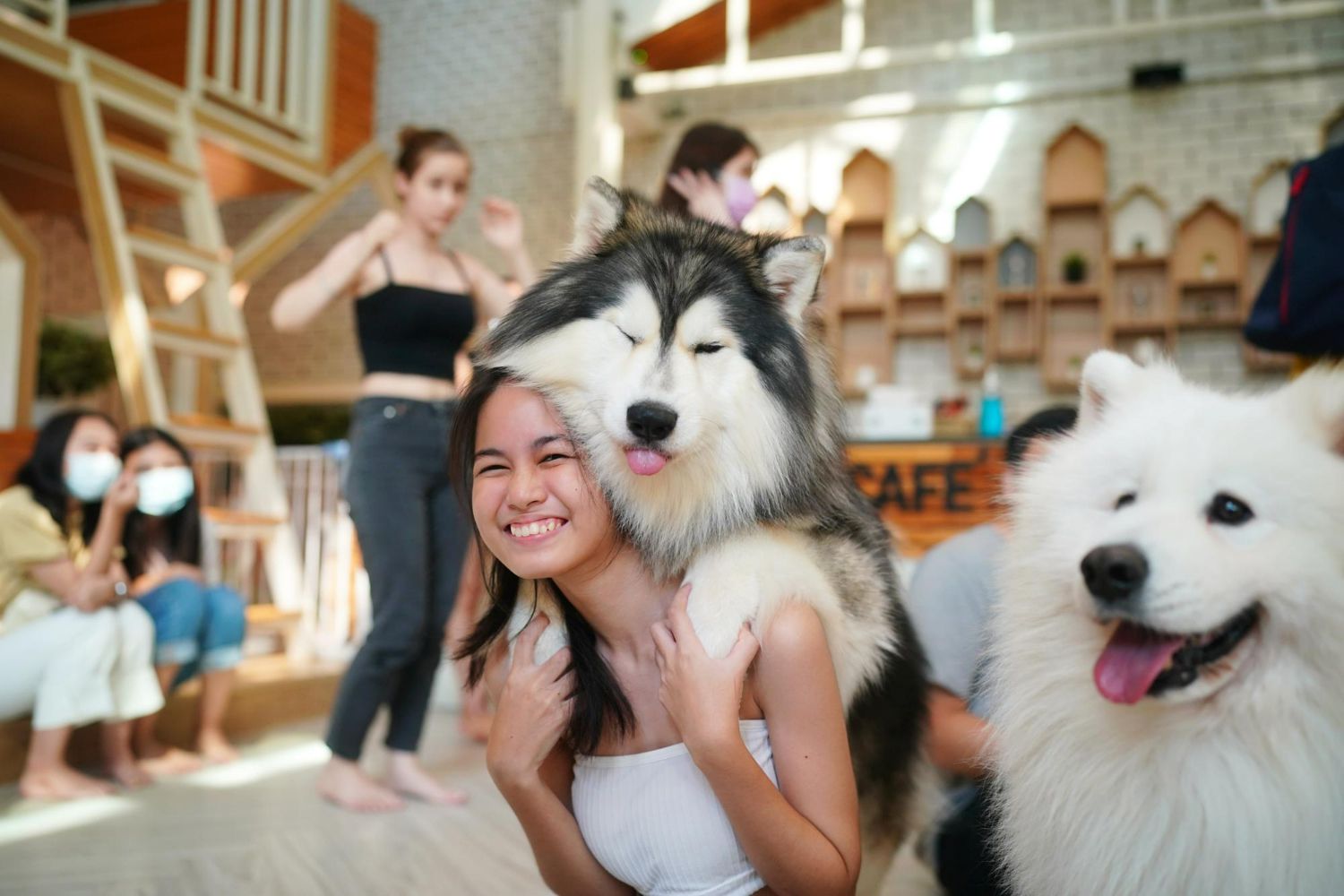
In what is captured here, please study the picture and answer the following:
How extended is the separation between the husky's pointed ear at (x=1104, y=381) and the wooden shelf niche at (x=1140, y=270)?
5847 mm

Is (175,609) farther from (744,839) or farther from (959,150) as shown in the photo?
(959,150)

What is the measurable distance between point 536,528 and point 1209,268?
625 cm

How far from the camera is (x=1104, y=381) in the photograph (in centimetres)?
109

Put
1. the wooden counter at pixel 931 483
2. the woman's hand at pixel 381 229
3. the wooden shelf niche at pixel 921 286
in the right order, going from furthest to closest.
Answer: the wooden shelf niche at pixel 921 286 → the wooden counter at pixel 931 483 → the woman's hand at pixel 381 229

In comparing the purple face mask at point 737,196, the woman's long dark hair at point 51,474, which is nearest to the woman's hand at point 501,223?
the purple face mask at point 737,196

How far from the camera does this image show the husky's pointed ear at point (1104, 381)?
109cm

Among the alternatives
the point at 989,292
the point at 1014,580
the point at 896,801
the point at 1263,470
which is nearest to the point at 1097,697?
the point at 1014,580

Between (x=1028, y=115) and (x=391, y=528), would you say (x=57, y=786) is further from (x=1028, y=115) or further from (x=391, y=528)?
(x=1028, y=115)

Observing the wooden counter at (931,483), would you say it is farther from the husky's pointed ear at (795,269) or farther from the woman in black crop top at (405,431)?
the husky's pointed ear at (795,269)

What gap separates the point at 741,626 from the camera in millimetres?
1275

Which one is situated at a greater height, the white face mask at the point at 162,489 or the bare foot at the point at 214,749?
the white face mask at the point at 162,489

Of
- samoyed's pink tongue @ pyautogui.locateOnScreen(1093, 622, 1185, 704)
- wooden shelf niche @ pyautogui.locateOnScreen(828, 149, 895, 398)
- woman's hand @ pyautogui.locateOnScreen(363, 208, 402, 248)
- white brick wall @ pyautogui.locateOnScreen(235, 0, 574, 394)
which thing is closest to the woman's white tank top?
samoyed's pink tongue @ pyautogui.locateOnScreen(1093, 622, 1185, 704)

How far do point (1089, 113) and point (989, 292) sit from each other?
4.55 feet

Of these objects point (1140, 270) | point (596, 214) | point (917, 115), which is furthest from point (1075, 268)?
point (596, 214)
